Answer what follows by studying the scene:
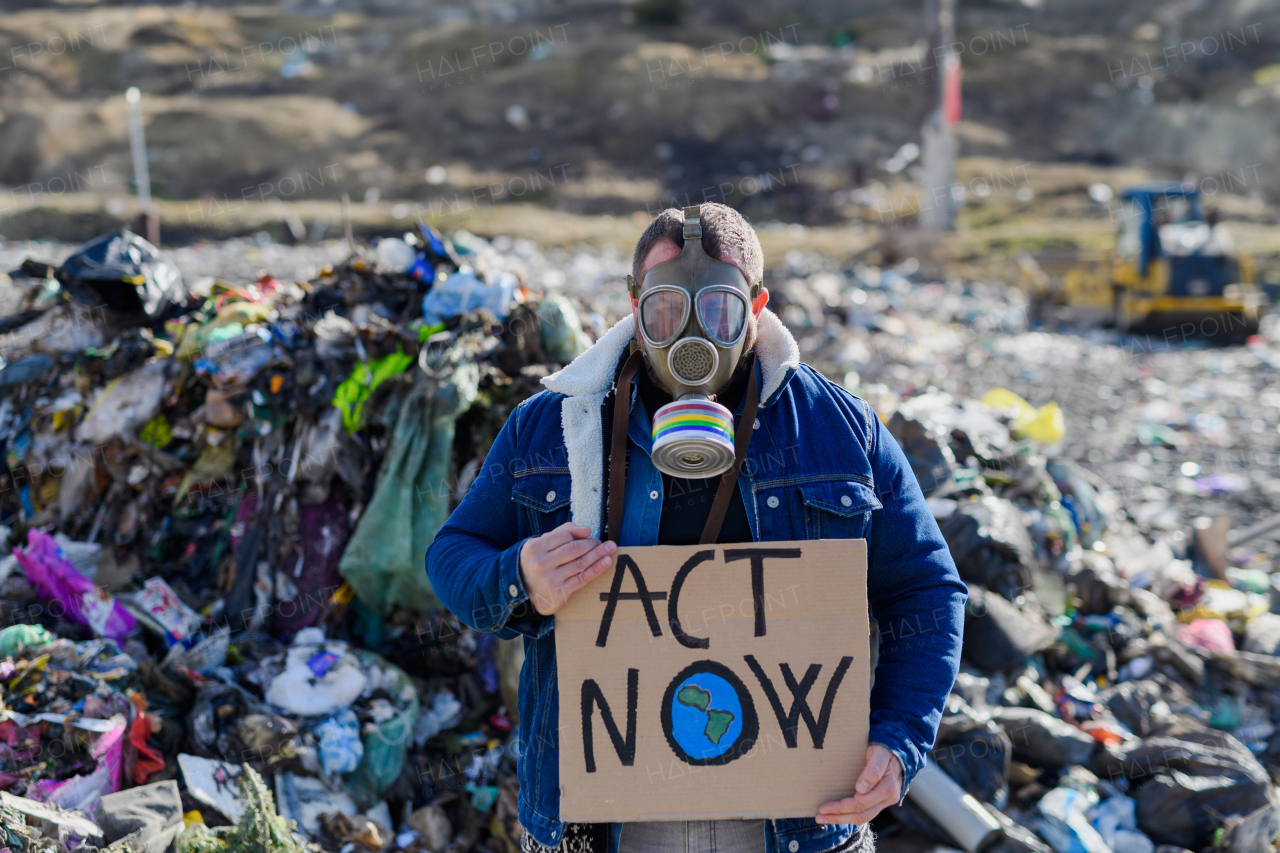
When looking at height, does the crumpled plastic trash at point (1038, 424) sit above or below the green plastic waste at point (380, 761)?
above

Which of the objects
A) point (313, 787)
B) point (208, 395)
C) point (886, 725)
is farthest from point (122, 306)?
point (886, 725)

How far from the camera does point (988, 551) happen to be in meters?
3.89

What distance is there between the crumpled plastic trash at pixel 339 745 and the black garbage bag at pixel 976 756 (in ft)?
6.40

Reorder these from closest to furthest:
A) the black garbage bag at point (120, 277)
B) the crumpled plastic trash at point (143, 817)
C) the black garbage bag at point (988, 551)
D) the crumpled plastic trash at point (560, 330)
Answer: the crumpled plastic trash at point (143, 817), the black garbage bag at point (988, 551), the crumpled plastic trash at point (560, 330), the black garbage bag at point (120, 277)

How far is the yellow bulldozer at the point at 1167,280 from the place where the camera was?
40.2 ft

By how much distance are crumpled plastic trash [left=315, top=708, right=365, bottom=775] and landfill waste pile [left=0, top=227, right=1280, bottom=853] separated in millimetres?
11

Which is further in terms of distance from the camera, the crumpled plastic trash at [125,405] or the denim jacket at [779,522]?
the crumpled plastic trash at [125,405]

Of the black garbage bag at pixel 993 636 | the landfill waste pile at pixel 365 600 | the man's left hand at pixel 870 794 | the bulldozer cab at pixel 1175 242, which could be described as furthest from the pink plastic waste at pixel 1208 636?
the bulldozer cab at pixel 1175 242

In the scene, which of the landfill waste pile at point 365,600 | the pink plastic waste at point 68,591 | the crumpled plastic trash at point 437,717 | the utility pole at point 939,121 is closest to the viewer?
the landfill waste pile at point 365,600

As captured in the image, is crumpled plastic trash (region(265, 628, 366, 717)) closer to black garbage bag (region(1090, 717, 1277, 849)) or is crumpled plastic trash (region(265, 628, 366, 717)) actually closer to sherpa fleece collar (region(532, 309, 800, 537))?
sherpa fleece collar (region(532, 309, 800, 537))

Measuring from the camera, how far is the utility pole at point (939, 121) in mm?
20188

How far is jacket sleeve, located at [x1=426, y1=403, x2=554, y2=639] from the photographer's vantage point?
164cm

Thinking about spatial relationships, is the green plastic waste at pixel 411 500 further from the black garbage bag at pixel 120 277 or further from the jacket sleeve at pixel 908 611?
the jacket sleeve at pixel 908 611

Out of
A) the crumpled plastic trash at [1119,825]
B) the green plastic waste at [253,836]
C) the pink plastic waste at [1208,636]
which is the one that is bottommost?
the crumpled plastic trash at [1119,825]
